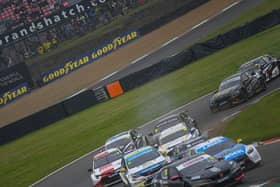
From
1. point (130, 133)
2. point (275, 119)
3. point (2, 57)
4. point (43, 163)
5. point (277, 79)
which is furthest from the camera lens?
point (2, 57)

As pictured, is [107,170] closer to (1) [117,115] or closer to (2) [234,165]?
(2) [234,165]

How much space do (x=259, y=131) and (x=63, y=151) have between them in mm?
13902

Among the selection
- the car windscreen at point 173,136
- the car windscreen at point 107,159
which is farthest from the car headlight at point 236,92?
the car windscreen at point 107,159

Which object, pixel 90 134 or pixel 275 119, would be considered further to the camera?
pixel 90 134

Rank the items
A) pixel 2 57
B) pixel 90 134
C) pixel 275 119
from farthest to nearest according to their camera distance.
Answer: pixel 2 57 → pixel 90 134 → pixel 275 119

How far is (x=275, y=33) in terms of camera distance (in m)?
38.4

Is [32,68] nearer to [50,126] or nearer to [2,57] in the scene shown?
[2,57]

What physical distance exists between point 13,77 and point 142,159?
25.7 meters

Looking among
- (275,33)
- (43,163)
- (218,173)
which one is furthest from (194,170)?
(275,33)

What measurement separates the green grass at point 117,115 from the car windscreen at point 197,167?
15397 mm

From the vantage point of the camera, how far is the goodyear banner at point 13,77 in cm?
4375

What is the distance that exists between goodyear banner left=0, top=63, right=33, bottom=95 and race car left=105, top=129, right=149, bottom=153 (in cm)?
1903

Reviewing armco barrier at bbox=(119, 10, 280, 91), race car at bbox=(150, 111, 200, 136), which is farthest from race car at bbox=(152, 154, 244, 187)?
armco barrier at bbox=(119, 10, 280, 91)

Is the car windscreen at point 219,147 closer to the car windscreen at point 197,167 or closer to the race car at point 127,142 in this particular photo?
the car windscreen at point 197,167
